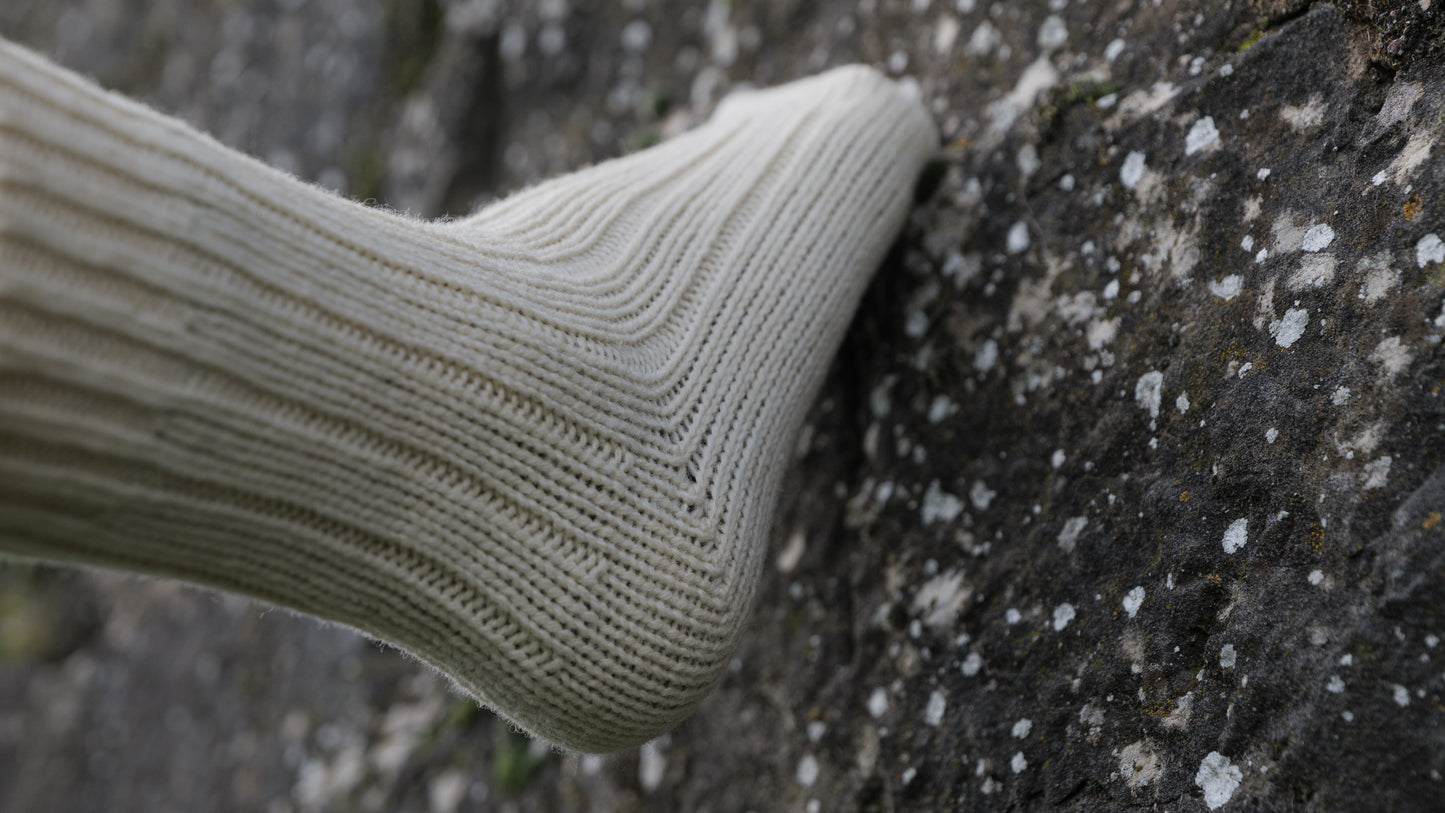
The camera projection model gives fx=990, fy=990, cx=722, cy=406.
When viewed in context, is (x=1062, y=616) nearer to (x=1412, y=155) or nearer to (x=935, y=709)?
(x=935, y=709)

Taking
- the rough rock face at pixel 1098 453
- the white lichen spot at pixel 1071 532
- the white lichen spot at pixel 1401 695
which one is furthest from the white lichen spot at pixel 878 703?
the white lichen spot at pixel 1401 695

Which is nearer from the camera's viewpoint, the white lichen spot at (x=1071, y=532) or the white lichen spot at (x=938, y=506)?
Answer: the white lichen spot at (x=1071, y=532)

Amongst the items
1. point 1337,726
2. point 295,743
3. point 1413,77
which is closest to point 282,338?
point 1337,726

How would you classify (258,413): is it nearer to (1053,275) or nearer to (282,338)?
(282,338)

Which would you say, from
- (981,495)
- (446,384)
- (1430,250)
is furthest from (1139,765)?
(446,384)

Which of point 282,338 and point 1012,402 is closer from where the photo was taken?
point 282,338

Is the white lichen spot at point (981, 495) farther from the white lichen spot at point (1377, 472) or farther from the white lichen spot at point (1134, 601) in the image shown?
the white lichen spot at point (1377, 472)

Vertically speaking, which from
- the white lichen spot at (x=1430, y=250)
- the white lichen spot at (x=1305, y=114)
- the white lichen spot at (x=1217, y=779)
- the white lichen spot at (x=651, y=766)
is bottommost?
the white lichen spot at (x=651, y=766)
